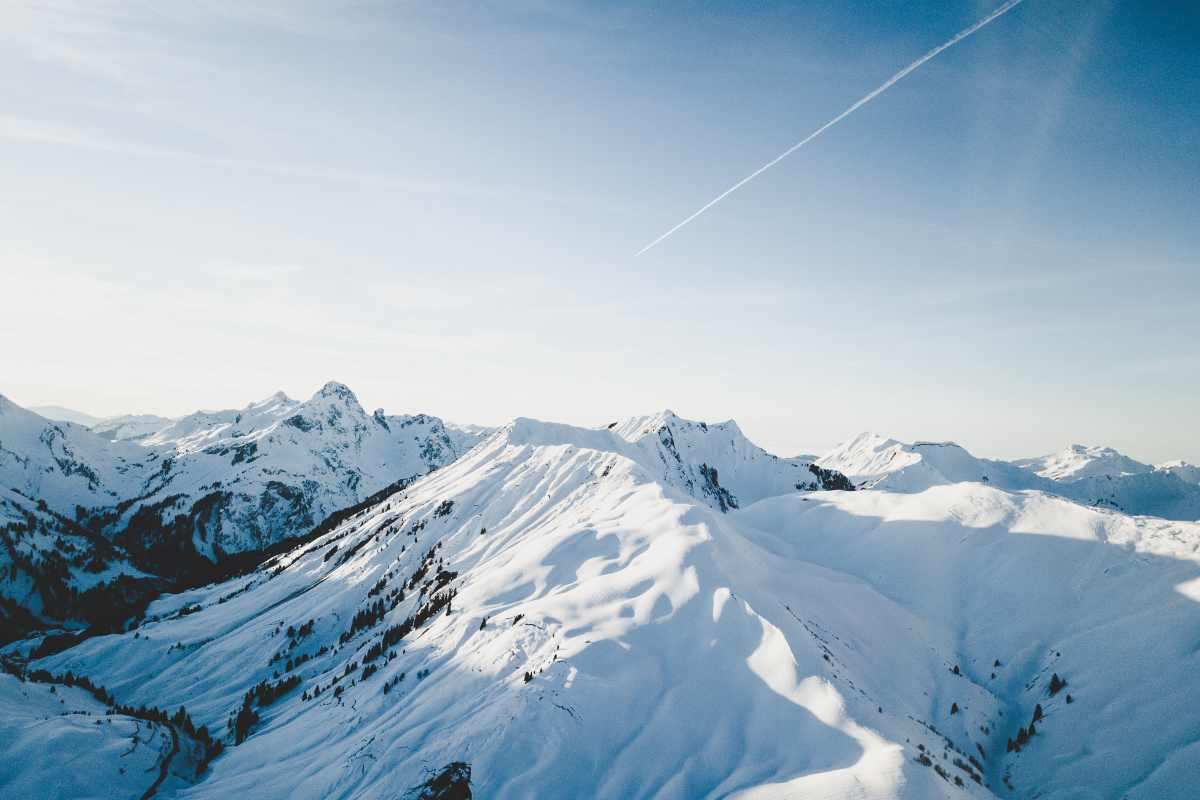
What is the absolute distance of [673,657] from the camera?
30.8 m

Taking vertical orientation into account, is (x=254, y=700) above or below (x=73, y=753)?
below

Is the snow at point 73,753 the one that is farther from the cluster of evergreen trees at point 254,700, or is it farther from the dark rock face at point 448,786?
the dark rock face at point 448,786

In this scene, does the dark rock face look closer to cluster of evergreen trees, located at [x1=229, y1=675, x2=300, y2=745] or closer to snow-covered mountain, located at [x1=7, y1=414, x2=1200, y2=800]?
snow-covered mountain, located at [x1=7, y1=414, x2=1200, y2=800]

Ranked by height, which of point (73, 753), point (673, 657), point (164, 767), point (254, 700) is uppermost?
point (673, 657)

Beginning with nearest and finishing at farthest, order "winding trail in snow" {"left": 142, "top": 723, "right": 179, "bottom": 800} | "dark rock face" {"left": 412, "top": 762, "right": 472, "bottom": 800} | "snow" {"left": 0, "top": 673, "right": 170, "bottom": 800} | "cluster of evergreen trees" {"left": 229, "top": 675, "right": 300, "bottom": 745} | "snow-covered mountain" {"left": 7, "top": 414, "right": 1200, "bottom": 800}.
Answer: "dark rock face" {"left": 412, "top": 762, "right": 472, "bottom": 800} < "snow" {"left": 0, "top": 673, "right": 170, "bottom": 800} < "snow-covered mountain" {"left": 7, "top": 414, "right": 1200, "bottom": 800} < "winding trail in snow" {"left": 142, "top": 723, "right": 179, "bottom": 800} < "cluster of evergreen trees" {"left": 229, "top": 675, "right": 300, "bottom": 745}

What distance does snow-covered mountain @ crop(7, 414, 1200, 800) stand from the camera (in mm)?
24109

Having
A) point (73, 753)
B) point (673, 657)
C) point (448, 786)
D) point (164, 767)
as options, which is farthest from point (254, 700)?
point (673, 657)

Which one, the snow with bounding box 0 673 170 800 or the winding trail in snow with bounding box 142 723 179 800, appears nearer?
the snow with bounding box 0 673 170 800

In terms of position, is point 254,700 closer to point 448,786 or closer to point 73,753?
point 73,753

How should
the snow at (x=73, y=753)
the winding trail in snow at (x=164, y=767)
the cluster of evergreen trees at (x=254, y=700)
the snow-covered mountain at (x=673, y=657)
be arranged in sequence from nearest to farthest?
the snow at (x=73, y=753)
the snow-covered mountain at (x=673, y=657)
the winding trail in snow at (x=164, y=767)
the cluster of evergreen trees at (x=254, y=700)

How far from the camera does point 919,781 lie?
21016 millimetres

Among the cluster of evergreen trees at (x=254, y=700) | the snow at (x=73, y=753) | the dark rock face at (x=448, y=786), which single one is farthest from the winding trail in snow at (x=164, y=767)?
the dark rock face at (x=448, y=786)

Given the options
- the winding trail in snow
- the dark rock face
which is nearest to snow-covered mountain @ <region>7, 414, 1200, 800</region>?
the dark rock face

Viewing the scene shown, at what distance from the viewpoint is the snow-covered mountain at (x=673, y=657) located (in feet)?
79.1
